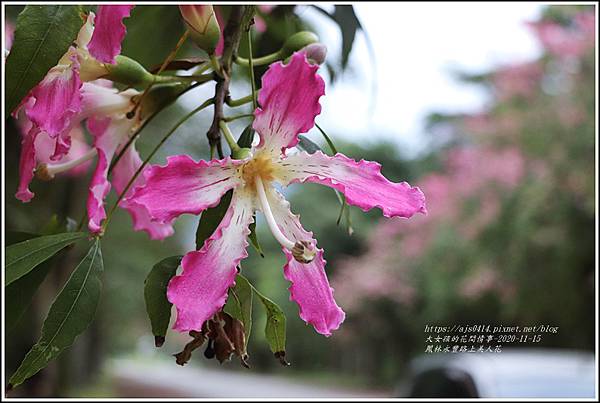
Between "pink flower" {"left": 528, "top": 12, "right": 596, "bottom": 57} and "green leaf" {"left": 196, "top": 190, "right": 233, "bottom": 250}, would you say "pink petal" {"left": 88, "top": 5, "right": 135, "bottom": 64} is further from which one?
"pink flower" {"left": 528, "top": 12, "right": 596, "bottom": 57}

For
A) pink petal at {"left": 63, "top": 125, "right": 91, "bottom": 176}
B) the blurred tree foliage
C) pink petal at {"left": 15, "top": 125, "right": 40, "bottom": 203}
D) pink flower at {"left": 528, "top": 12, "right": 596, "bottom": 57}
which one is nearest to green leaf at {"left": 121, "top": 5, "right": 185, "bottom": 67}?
pink petal at {"left": 63, "top": 125, "right": 91, "bottom": 176}

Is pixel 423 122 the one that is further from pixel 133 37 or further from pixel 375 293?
pixel 133 37

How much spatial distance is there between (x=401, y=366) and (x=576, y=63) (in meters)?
3.40

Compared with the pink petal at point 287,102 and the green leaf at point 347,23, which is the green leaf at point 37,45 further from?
the green leaf at point 347,23

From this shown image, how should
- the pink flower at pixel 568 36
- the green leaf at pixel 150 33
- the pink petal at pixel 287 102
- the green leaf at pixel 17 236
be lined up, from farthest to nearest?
the pink flower at pixel 568 36 < the green leaf at pixel 150 33 < the green leaf at pixel 17 236 < the pink petal at pixel 287 102

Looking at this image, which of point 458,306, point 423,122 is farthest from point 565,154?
point 423,122

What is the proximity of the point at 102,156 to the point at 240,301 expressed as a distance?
95 millimetres

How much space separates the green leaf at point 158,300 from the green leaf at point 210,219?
0.02 m

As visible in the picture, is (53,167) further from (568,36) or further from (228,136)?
(568,36)

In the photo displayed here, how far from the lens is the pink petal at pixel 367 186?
27 cm

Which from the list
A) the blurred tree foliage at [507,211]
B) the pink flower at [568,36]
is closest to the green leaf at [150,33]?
the blurred tree foliage at [507,211]

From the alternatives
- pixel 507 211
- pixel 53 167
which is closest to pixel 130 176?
pixel 53 167

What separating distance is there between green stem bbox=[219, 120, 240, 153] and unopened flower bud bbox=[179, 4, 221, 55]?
38mm

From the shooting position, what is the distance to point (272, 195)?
0.29 metres
